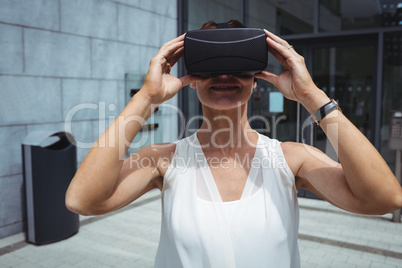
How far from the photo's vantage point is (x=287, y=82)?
126 cm

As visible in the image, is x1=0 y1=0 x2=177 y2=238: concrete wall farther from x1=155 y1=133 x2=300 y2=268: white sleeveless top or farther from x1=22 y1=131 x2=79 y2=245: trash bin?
x1=155 y1=133 x2=300 y2=268: white sleeveless top

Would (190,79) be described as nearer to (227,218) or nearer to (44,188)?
(227,218)

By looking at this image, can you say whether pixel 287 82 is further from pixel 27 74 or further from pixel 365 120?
pixel 365 120

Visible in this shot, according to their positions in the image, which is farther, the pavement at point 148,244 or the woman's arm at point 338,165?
the pavement at point 148,244

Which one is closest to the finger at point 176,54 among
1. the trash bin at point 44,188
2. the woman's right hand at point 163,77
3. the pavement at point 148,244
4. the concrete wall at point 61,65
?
the woman's right hand at point 163,77

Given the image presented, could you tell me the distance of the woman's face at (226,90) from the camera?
1.19 metres

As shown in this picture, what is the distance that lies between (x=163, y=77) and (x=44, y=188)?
2844 millimetres

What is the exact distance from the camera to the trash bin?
11.6 feet

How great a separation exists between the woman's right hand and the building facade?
283cm

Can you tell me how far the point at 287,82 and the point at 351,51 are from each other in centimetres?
431

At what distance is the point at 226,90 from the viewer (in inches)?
47.5

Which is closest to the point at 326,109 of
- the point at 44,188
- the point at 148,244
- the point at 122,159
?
the point at 122,159

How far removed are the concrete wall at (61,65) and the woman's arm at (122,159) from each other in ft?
10.2

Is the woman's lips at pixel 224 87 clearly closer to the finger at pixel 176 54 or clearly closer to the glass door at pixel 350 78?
the finger at pixel 176 54
